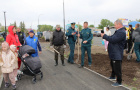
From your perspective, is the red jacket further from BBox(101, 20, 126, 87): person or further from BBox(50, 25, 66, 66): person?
BBox(101, 20, 126, 87): person

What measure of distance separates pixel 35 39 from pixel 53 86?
7.06 ft

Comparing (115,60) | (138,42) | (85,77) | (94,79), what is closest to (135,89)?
(115,60)

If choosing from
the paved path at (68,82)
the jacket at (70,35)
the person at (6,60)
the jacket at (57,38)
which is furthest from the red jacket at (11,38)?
the jacket at (70,35)

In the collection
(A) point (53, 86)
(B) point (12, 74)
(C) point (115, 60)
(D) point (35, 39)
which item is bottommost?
(A) point (53, 86)

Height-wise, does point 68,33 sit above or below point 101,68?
above

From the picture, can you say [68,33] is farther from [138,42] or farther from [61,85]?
[138,42]

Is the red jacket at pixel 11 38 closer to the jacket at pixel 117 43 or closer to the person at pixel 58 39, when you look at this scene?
the person at pixel 58 39

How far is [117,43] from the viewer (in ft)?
13.2

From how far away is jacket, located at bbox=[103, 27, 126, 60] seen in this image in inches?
→ 152

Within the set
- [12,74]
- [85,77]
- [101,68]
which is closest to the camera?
[12,74]

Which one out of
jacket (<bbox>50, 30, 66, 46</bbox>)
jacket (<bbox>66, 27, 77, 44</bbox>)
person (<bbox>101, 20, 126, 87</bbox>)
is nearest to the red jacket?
jacket (<bbox>50, 30, 66, 46</bbox>)

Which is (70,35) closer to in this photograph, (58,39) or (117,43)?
(58,39)

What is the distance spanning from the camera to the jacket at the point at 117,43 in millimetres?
3869

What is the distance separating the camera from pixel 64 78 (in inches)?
197
